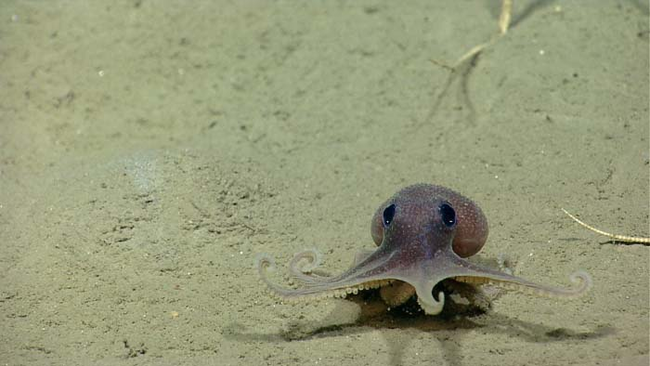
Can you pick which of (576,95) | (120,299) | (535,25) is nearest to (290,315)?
(120,299)

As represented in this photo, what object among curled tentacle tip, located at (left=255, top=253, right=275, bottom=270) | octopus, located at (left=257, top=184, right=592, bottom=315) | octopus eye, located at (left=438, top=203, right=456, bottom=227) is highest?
octopus eye, located at (left=438, top=203, right=456, bottom=227)

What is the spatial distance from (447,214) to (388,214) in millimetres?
Result: 292

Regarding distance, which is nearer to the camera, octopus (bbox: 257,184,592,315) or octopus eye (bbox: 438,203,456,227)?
octopus (bbox: 257,184,592,315)

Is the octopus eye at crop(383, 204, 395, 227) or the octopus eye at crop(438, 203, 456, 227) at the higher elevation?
the octopus eye at crop(438, 203, 456, 227)

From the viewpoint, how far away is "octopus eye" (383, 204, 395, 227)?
328cm

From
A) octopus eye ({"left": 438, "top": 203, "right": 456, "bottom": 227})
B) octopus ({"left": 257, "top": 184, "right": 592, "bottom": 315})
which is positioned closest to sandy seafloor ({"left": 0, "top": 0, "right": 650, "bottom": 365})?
octopus ({"left": 257, "top": 184, "right": 592, "bottom": 315})

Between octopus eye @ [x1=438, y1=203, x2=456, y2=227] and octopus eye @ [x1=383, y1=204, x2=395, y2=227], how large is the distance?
23 cm

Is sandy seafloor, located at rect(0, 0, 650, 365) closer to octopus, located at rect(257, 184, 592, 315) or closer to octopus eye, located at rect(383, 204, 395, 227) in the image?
A: octopus, located at rect(257, 184, 592, 315)

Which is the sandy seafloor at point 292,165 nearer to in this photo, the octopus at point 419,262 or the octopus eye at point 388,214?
the octopus at point 419,262

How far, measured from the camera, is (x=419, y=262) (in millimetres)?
3008

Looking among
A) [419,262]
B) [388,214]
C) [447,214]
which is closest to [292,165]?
[388,214]

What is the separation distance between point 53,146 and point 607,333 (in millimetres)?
4215

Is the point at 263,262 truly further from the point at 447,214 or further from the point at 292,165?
the point at 292,165

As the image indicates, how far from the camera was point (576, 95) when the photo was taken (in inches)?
197
